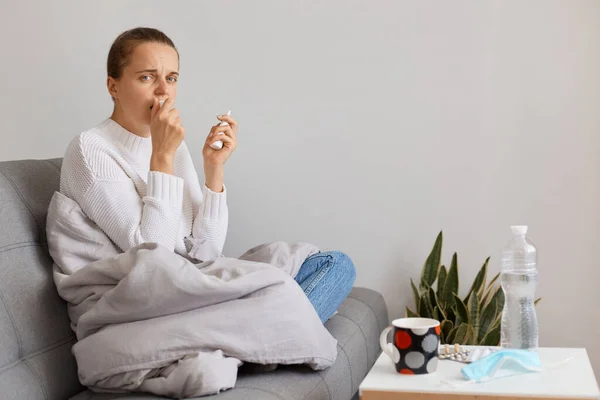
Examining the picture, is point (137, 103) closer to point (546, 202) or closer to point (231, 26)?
point (231, 26)

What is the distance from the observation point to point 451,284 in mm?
2475

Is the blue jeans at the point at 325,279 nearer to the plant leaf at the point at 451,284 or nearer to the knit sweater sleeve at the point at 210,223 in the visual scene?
the knit sweater sleeve at the point at 210,223

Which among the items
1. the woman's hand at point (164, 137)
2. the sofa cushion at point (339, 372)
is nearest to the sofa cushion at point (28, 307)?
the sofa cushion at point (339, 372)

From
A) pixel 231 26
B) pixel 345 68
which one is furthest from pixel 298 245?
pixel 231 26

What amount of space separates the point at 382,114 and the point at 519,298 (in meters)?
1.13

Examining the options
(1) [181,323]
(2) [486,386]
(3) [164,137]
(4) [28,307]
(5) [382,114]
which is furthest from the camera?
(5) [382,114]

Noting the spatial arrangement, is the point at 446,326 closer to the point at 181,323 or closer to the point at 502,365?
the point at 502,365

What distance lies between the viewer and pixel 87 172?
1.88m

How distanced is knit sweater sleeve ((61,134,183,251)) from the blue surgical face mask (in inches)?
33.6

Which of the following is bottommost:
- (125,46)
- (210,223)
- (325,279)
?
(325,279)

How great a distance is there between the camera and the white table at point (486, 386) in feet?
4.20

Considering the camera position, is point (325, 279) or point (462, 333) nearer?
point (325, 279)

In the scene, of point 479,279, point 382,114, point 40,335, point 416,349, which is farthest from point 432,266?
point 40,335

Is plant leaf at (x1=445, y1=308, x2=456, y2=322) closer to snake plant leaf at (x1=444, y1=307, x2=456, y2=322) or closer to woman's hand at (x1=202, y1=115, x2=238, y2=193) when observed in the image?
snake plant leaf at (x1=444, y1=307, x2=456, y2=322)
